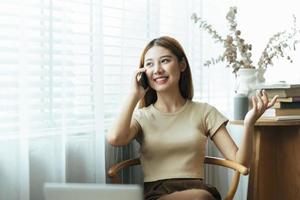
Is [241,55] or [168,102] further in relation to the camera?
[241,55]

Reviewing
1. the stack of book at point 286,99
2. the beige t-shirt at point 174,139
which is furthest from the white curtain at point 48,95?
the stack of book at point 286,99

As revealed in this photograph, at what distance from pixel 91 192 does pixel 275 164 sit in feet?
4.68

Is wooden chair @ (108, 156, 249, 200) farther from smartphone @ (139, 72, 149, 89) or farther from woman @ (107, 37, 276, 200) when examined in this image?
smartphone @ (139, 72, 149, 89)

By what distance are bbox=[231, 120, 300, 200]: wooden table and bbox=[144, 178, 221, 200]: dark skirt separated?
44cm

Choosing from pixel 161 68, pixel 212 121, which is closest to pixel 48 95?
pixel 161 68

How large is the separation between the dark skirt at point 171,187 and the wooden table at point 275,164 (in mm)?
436

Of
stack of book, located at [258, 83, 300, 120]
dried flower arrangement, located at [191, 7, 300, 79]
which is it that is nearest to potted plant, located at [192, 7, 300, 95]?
dried flower arrangement, located at [191, 7, 300, 79]

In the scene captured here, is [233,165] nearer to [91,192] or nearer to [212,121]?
[212,121]

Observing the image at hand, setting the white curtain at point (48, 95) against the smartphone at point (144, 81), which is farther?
the smartphone at point (144, 81)

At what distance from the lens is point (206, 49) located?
7.95 ft

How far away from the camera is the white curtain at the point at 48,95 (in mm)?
1435

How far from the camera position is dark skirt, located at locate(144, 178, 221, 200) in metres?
1.69

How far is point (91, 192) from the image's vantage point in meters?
1.05

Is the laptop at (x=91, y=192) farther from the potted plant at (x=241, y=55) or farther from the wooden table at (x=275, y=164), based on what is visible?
the potted plant at (x=241, y=55)
